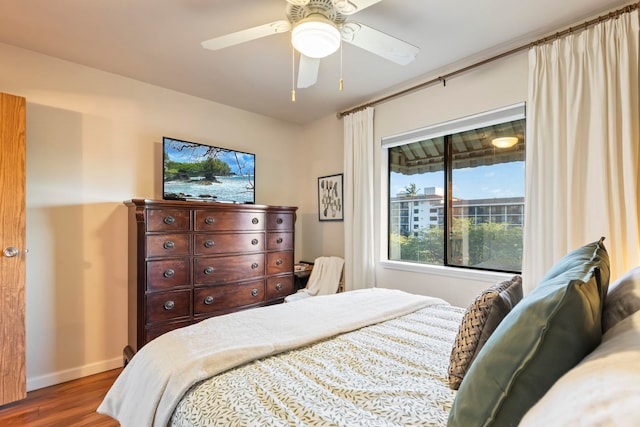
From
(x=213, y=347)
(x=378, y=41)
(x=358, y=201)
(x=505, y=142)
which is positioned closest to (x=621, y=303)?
(x=213, y=347)

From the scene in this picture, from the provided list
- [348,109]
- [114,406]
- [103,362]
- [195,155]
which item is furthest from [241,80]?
[103,362]

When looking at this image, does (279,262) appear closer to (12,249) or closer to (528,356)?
(12,249)

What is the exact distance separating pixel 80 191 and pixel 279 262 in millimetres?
1823

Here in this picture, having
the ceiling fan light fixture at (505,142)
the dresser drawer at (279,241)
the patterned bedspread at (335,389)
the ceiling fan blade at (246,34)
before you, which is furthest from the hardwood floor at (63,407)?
the ceiling fan light fixture at (505,142)

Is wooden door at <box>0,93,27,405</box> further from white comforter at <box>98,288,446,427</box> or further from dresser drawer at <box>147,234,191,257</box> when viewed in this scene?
white comforter at <box>98,288,446,427</box>

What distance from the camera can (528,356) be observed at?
0.57 meters

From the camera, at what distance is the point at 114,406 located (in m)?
1.34

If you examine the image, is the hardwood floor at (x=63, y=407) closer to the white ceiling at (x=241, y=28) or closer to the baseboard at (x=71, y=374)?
the baseboard at (x=71, y=374)

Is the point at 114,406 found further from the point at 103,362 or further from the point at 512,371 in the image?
the point at 103,362

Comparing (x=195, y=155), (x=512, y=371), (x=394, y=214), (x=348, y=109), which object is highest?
(x=348, y=109)

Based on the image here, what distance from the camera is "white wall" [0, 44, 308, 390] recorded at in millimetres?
2443

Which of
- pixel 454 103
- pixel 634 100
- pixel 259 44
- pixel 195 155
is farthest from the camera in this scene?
pixel 195 155

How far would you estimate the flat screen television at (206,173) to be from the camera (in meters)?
2.96

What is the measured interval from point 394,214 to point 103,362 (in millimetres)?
2987
